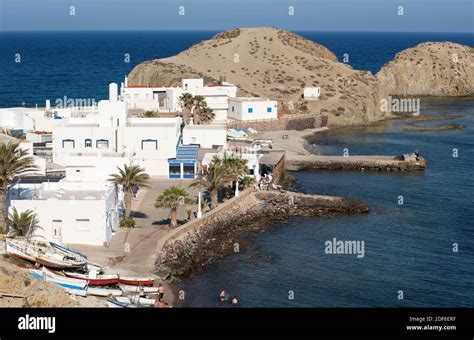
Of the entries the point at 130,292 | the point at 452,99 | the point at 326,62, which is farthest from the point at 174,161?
the point at 452,99

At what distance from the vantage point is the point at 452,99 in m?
141

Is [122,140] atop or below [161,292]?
atop

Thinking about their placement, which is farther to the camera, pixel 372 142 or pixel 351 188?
pixel 372 142

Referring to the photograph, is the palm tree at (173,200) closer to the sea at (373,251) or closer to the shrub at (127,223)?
the shrub at (127,223)

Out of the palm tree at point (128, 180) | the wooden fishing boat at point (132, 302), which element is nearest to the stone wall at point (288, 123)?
the palm tree at point (128, 180)

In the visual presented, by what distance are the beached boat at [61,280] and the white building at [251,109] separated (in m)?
55.1

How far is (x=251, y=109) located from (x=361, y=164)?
21.0 metres

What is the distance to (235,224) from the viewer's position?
51.0 m

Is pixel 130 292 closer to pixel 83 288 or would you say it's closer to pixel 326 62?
pixel 83 288

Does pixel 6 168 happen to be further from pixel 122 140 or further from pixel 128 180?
pixel 122 140

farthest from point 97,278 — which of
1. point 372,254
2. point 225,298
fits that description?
point 372,254

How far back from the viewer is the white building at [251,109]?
8988cm
